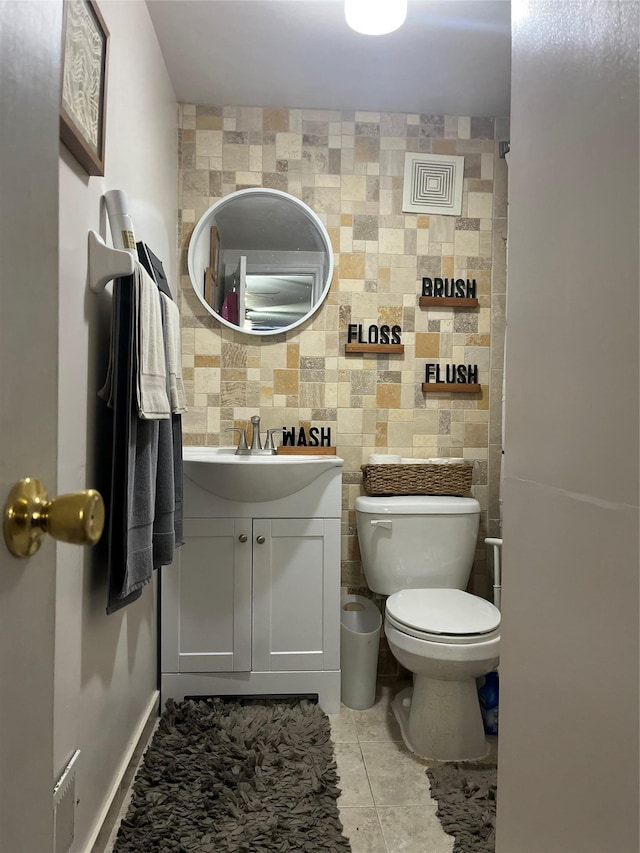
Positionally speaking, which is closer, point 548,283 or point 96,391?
point 548,283

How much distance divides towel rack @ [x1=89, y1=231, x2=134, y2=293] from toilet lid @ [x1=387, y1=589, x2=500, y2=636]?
1.36 metres

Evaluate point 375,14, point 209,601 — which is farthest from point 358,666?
point 375,14

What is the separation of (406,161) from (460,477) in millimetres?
1384

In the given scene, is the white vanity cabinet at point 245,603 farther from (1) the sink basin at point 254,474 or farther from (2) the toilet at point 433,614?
(2) the toilet at point 433,614

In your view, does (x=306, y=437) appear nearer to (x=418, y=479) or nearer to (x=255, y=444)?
(x=255, y=444)

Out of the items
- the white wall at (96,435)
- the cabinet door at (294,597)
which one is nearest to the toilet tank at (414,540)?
the cabinet door at (294,597)

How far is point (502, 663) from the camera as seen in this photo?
0.75 metres

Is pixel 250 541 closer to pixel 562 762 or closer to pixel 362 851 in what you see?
pixel 362 851

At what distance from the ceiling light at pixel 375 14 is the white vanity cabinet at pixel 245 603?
4.82 ft

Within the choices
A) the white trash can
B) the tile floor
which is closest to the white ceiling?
the white trash can

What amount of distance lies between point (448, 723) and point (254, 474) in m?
1.06

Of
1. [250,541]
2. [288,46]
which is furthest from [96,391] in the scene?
[288,46]

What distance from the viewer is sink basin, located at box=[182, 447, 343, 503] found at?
6.56 ft

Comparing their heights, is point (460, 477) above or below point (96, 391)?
below
